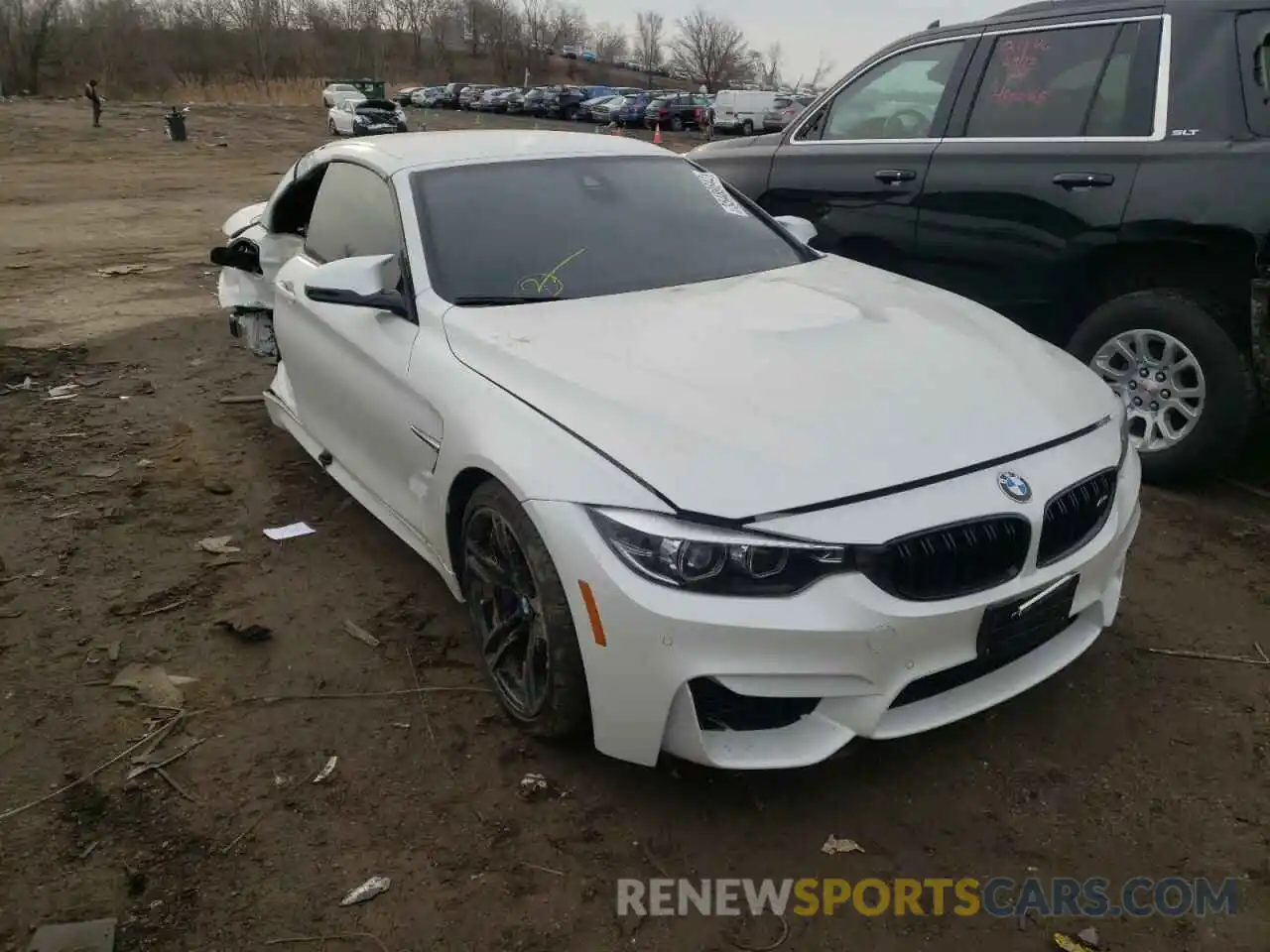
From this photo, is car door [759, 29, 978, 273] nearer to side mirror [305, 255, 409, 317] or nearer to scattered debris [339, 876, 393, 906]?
side mirror [305, 255, 409, 317]

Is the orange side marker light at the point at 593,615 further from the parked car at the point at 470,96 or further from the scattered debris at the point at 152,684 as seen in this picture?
the parked car at the point at 470,96

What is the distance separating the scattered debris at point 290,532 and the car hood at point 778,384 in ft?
5.38

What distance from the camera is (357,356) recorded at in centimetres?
372

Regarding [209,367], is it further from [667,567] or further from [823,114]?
[667,567]

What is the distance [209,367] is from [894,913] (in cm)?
593

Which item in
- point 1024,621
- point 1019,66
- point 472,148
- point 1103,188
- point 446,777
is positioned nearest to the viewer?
point 1024,621

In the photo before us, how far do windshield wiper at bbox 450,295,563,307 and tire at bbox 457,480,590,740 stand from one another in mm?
731

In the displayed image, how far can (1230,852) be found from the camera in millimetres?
2492

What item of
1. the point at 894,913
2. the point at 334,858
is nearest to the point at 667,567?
the point at 894,913

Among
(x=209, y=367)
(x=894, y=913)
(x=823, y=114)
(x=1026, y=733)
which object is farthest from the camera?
(x=209, y=367)

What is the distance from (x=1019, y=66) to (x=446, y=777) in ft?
14.0

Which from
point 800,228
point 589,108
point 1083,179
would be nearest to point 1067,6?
point 1083,179

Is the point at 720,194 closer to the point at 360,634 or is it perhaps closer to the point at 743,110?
the point at 360,634

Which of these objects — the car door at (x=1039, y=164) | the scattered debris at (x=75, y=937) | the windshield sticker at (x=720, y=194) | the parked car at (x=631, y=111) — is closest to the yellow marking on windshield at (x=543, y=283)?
the windshield sticker at (x=720, y=194)
